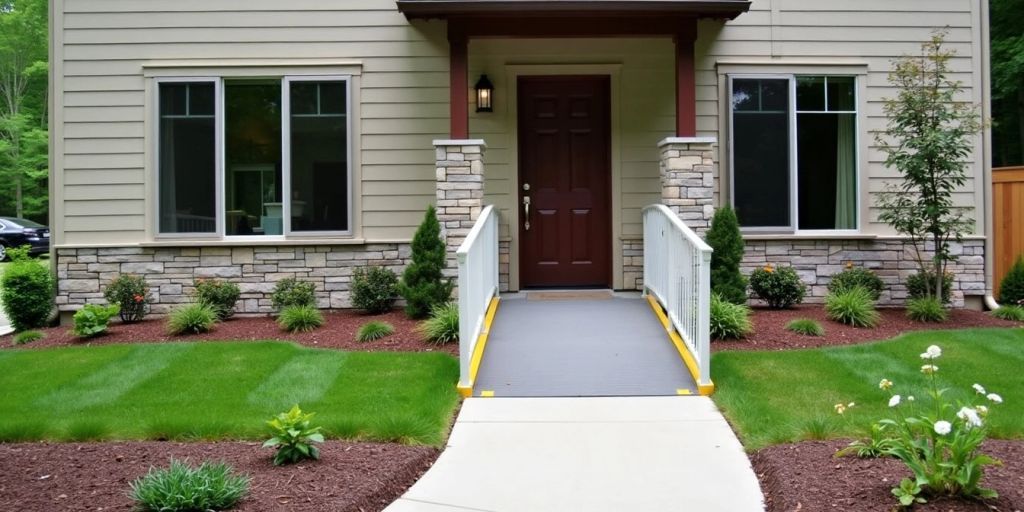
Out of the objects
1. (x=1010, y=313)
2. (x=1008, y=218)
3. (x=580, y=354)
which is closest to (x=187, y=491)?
(x=580, y=354)

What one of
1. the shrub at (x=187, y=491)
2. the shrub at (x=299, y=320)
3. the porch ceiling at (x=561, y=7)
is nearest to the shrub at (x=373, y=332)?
the shrub at (x=299, y=320)

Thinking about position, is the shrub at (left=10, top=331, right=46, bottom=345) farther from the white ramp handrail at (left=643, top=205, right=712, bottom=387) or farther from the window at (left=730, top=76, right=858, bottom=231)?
the window at (left=730, top=76, right=858, bottom=231)

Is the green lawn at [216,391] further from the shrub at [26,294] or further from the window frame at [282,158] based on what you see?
the window frame at [282,158]

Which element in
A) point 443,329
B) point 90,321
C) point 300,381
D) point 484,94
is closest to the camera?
point 300,381

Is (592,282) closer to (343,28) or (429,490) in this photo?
(343,28)

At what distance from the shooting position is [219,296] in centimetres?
817

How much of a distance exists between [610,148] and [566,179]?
0.59 meters

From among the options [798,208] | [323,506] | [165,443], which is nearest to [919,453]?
[323,506]

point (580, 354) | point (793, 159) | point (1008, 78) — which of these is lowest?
point (580, 354)

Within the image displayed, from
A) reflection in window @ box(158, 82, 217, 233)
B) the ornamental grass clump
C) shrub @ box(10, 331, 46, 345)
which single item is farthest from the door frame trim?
the ornamental grass clump

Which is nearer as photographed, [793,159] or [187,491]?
[187,491]

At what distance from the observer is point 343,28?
27.8ft

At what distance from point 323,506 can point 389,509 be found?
1.03 ft

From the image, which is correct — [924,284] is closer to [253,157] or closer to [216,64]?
[253,157]
